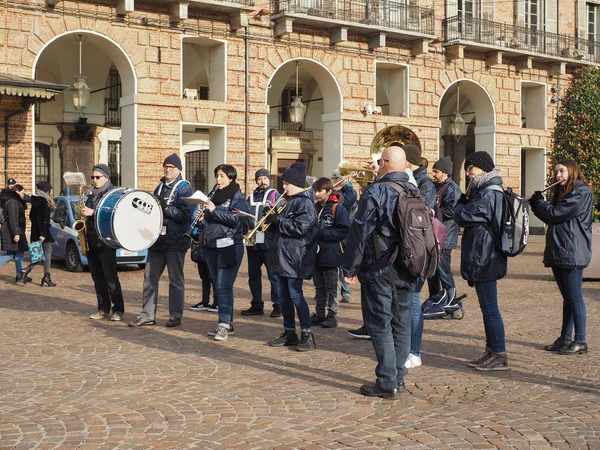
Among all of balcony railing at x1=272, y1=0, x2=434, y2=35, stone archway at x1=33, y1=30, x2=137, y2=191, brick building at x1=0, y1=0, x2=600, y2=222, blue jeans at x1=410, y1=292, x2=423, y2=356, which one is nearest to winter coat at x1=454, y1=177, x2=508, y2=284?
blue jeans at x1=410, y1=292, x2=423, y2=356

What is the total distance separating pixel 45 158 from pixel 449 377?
68.5ft

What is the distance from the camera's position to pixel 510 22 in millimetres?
27906

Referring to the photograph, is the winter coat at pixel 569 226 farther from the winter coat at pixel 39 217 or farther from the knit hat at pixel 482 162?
the winter coat at pixel 39 217

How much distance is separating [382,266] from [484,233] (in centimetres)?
135

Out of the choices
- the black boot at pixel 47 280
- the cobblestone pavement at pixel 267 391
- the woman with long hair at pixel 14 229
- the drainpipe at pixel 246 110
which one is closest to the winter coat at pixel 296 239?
the cobblestone pavement at pixel 267 391

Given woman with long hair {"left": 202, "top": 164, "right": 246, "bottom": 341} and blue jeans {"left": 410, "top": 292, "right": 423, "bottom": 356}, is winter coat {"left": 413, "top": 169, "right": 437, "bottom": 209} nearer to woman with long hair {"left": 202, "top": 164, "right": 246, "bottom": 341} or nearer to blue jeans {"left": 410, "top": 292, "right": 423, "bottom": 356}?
woman with long hair {"left": 202, "top": 164, "right": 246, "bottom": 341}

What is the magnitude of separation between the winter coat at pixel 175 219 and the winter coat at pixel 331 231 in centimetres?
147

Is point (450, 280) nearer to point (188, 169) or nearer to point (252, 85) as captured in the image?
point (252, 85)

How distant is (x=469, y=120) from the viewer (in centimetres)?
3253

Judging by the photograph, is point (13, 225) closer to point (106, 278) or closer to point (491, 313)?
point (106, 278)

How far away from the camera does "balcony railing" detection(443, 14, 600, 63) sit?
86.9ft

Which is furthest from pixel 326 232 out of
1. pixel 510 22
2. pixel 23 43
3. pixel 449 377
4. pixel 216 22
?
pixel 510 22

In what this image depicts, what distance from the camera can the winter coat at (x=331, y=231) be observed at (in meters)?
8.77

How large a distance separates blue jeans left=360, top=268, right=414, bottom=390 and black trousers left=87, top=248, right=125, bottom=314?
173 inches
